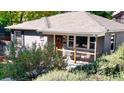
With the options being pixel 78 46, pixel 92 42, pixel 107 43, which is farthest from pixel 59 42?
pixel 107 43

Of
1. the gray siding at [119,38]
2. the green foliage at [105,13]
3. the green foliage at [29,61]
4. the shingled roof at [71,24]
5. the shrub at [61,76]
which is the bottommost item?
the shrub at [61,76]

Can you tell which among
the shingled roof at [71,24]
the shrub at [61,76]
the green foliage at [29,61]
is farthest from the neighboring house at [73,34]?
the shrub at [61,76]

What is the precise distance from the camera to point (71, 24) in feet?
42.5

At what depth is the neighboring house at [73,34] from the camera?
12.9 metres

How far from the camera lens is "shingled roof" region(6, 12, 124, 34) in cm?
1288

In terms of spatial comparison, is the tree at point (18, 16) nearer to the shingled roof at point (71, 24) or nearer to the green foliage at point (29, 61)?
the shingled roof at point (71, 24)

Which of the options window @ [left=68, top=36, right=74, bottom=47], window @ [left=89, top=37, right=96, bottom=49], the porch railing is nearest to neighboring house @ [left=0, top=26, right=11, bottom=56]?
the porch railing

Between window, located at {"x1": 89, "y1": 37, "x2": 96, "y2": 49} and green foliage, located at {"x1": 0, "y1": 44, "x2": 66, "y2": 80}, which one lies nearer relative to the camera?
window, located at {"x1": 89, "y1": 37, "x2": 96, "y2": 49}

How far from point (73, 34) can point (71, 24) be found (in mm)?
196

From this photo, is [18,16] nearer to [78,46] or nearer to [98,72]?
[78,46]

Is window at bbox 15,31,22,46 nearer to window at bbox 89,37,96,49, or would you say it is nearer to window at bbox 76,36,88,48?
window at bbox 76,36,88,48
